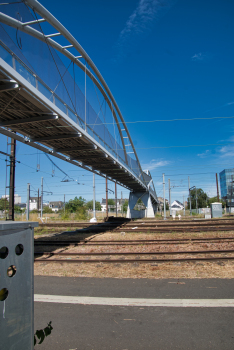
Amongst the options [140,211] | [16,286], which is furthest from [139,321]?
[140,211]

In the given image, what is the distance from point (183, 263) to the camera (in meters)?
8.05

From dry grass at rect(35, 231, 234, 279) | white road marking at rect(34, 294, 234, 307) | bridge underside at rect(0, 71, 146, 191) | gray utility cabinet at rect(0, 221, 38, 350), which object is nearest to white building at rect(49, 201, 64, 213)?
bridge underside at rect(0, 71, 146, 191)

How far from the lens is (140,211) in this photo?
37.3 m

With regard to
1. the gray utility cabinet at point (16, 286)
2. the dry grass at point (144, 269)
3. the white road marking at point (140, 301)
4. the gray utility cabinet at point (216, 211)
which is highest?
the gray utility cabinet at point (16, 286)

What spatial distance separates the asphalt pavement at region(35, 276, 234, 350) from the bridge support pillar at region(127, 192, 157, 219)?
101ft

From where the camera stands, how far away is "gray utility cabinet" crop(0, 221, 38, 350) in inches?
58.9

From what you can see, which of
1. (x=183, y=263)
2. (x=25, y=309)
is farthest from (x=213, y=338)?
(x=183, y=263)

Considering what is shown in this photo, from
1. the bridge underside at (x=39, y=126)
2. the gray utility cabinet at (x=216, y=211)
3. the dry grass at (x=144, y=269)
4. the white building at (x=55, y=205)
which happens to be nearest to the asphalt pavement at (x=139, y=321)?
the dry grass at (x=144, y=269)

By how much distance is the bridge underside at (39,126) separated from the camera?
796 centimetres

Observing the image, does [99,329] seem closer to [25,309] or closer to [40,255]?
[25,309]

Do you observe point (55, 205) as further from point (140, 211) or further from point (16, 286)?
point (16, 286)

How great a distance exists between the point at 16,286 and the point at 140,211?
3639cm

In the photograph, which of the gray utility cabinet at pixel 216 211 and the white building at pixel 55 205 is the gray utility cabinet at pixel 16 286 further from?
the white building at pixel 55 205

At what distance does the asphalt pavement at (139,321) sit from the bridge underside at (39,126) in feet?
20.4
